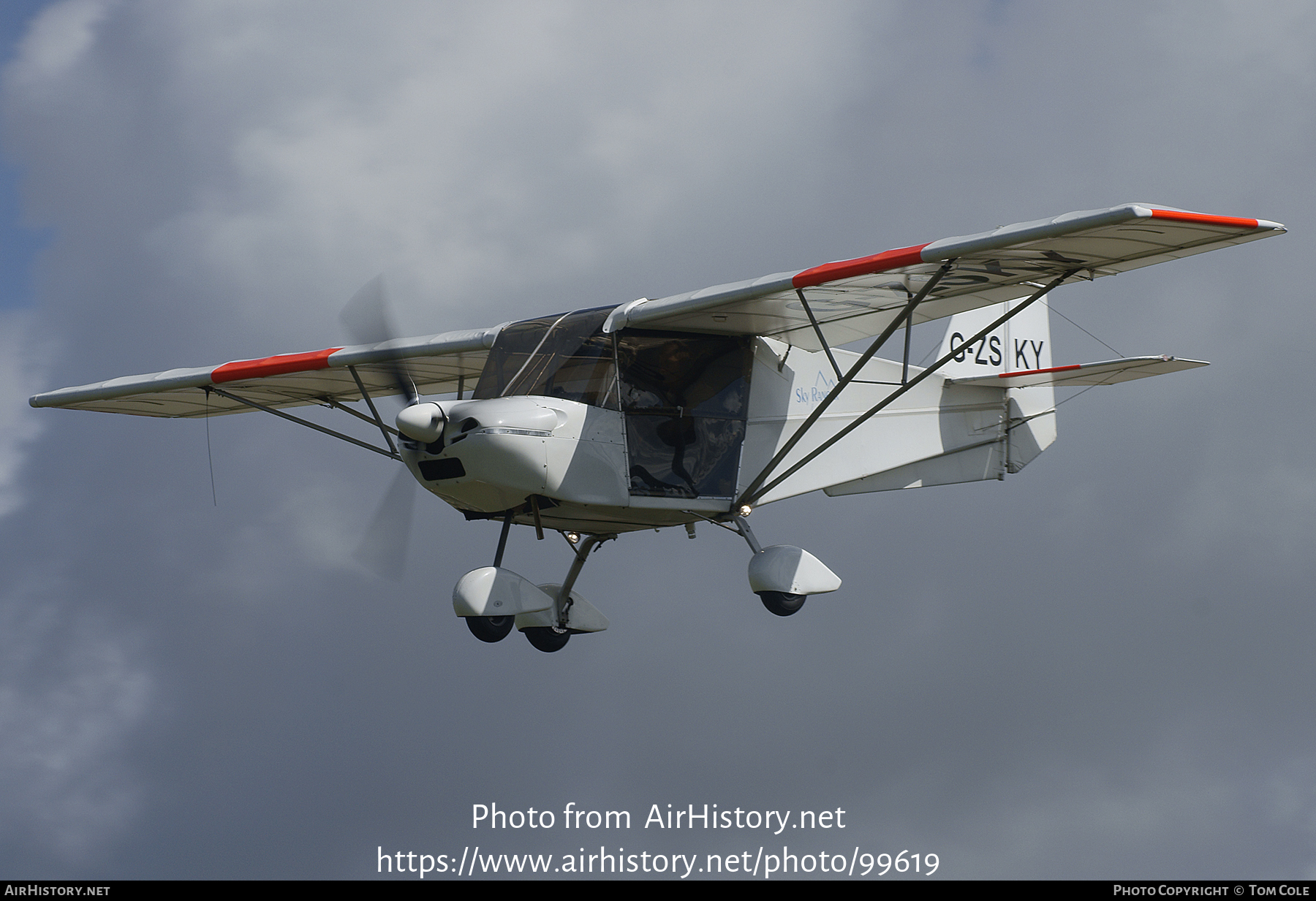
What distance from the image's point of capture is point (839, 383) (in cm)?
1278

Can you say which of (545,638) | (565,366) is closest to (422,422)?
(565,366)

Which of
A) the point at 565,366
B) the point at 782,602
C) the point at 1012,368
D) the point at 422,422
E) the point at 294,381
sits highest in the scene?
the point at 1012,368

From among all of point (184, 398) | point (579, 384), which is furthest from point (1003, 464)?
point (184, 398)

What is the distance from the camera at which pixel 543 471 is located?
11.9m

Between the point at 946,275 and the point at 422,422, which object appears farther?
the point at 946,275

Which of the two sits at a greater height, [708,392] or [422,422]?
[708,392]

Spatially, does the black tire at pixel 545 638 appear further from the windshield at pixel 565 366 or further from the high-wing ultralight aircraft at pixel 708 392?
the windshield at pixel 565 366

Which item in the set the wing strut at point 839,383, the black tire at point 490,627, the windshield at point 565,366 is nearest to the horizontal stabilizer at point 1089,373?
the wing strut at point 839,383

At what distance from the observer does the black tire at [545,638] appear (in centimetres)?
1382

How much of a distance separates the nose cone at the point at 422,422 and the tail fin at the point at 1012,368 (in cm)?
670

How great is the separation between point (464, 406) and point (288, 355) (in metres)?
4.10

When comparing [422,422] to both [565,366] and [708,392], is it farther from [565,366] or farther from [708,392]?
[708,392]

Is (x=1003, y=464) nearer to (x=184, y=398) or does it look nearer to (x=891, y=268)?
(x=891, y=268)

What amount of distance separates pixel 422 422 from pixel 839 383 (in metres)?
3.76
